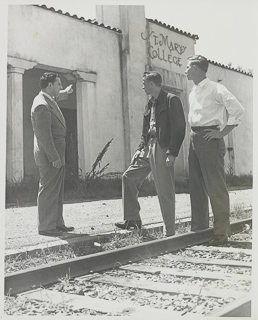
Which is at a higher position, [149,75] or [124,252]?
[149,75]

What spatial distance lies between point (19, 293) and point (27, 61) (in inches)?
62.9

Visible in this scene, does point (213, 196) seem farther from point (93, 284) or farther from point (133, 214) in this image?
point (93, 284)

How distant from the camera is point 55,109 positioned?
9.66 ft

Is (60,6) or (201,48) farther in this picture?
(201,48)

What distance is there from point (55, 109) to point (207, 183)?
135 cm

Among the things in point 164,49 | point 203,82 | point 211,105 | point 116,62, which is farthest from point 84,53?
point 211,105

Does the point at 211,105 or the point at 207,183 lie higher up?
the point at 211,105

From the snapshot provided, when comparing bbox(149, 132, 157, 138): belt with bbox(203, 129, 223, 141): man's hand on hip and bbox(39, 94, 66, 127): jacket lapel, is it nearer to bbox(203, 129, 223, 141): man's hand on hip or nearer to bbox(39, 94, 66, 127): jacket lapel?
bbox(203, 129, 223, 141): man's hand on hip

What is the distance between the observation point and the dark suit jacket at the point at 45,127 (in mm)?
2869

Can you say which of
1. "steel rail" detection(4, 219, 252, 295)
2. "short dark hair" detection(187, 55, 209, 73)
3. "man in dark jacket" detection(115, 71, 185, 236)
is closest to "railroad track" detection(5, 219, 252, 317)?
"steel rail" detection(4, 219, 252, 295)

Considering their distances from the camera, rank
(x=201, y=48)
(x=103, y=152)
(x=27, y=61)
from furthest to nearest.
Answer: (x=103, y=152) → (x=201, y=48) → (x=27, y=61)

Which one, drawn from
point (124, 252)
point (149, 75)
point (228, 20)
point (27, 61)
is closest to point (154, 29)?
point (149, 75)

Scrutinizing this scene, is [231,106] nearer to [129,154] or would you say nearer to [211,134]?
[211,134]

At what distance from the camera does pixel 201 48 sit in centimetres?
301
